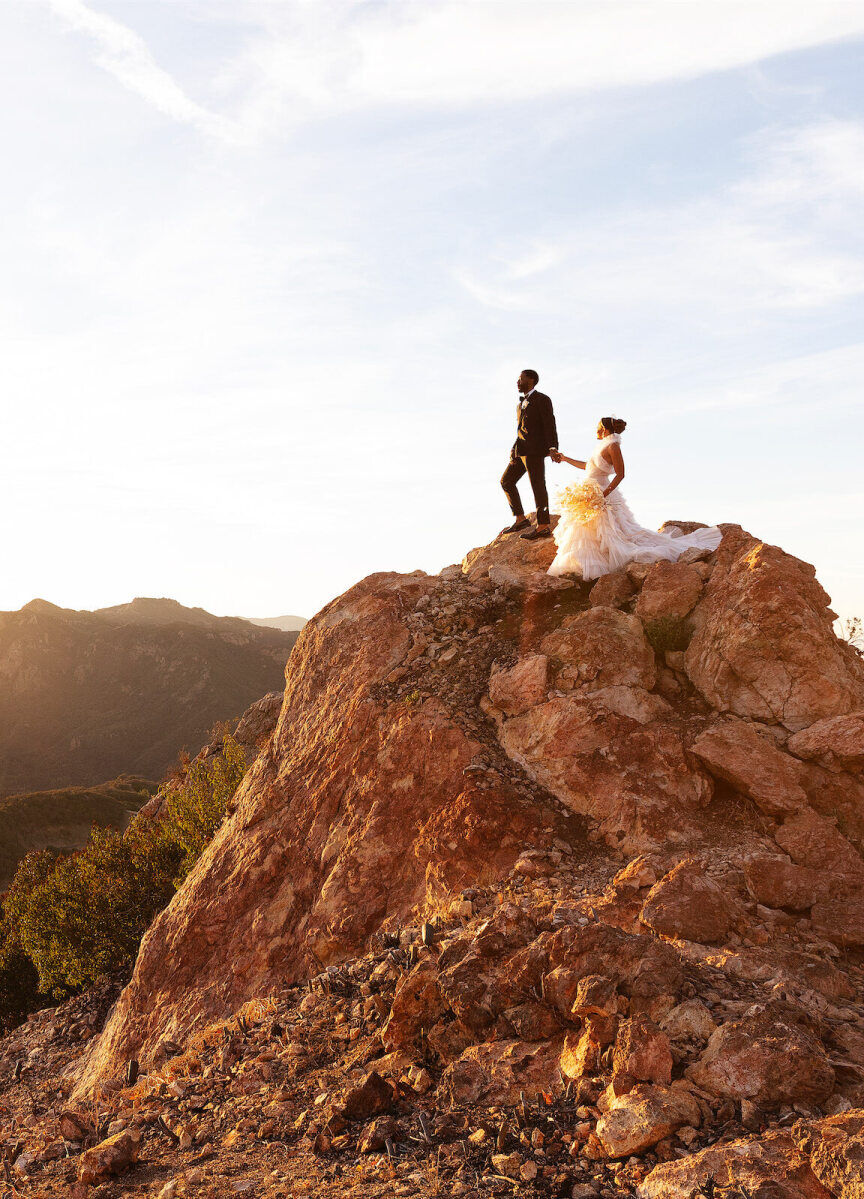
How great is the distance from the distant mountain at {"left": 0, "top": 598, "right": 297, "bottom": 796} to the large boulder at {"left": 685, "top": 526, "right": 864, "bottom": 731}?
6081 cm

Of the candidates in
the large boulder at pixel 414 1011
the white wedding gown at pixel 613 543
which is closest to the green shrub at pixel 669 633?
the white wedding gown at pixel 613 543

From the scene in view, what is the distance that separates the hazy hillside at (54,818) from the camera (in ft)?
127

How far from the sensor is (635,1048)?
397cm

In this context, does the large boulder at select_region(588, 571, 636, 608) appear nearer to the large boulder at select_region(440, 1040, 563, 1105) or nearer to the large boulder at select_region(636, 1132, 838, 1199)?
the large boulder at select_region(440, 1040, 563, 1105)

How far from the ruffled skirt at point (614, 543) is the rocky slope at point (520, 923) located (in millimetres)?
268

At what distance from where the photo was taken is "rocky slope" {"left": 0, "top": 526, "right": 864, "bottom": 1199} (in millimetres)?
3869

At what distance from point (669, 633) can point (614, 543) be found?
4.36 feet

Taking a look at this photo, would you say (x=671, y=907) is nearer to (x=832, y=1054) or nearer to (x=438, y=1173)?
(x=832, y=1054)

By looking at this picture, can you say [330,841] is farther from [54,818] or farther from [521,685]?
[54,818]

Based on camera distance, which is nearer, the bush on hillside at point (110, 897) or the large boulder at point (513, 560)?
the large boulder at point (513, 560)

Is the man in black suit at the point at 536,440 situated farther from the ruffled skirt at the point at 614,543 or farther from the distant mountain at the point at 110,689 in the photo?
the distant mountain at the point at 110,689

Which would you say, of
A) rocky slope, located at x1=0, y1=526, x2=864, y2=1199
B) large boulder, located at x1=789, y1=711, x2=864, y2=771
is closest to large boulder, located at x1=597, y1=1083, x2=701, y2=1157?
rocky slope, located at x1=0, y1=526, x2=864, y2=1199

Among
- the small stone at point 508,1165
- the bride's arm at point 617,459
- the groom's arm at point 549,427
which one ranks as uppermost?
the groom's arm at point 549,427

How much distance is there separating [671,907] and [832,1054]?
1.29 meters
